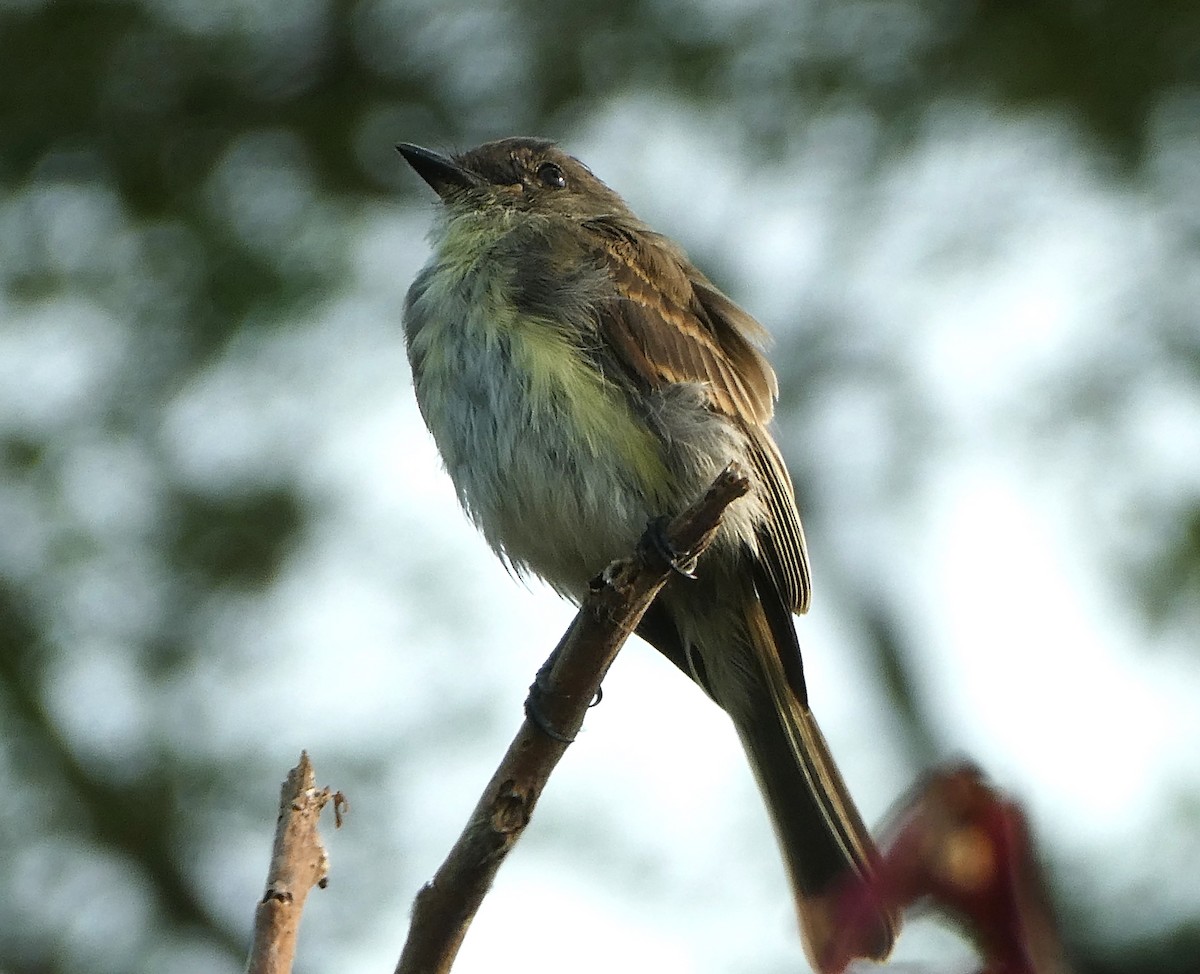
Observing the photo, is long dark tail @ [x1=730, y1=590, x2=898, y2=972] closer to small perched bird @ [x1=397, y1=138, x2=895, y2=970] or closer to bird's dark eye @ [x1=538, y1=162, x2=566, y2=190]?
small perched bird @ [x1=397, y1=138, x2=895, y2=970]

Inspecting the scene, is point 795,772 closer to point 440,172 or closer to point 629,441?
point 629,441

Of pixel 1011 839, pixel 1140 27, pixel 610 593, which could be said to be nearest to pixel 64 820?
pixel 610 593

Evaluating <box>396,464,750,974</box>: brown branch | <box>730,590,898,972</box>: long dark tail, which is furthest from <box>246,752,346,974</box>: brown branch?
<box>730,590,898,972</box>: long dark tail

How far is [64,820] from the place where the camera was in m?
8.12

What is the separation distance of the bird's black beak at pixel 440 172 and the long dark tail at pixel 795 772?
1788mm

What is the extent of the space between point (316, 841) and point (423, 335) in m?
2.42

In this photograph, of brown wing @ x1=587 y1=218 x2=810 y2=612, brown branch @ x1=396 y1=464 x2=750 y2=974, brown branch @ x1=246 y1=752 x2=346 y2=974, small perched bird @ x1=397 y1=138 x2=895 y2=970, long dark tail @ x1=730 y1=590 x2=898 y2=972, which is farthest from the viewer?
brown wing @ x1=587 y1=218 x2=810 y2=612

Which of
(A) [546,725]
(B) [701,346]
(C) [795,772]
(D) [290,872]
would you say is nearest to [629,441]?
(B) [701,346]

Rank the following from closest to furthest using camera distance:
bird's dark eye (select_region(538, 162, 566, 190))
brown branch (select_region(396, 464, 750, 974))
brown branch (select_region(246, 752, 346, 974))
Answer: brown branch (select_region(246, 752, 346, 974))
brown branch (select_region(396, 464, 750, 974))
bird's dark eye (select_region(538, 162, 566, 190))

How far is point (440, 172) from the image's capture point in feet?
18.5

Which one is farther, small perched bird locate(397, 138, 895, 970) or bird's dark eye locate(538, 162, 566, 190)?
bird's dark eye locate(538, 162, 566, 190)

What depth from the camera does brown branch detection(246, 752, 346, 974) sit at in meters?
2.52

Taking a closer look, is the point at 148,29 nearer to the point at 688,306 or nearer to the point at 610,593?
the point at 688,306

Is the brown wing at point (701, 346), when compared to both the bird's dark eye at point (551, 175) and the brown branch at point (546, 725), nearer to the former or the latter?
the bird's dark eye at point (551, 175)
